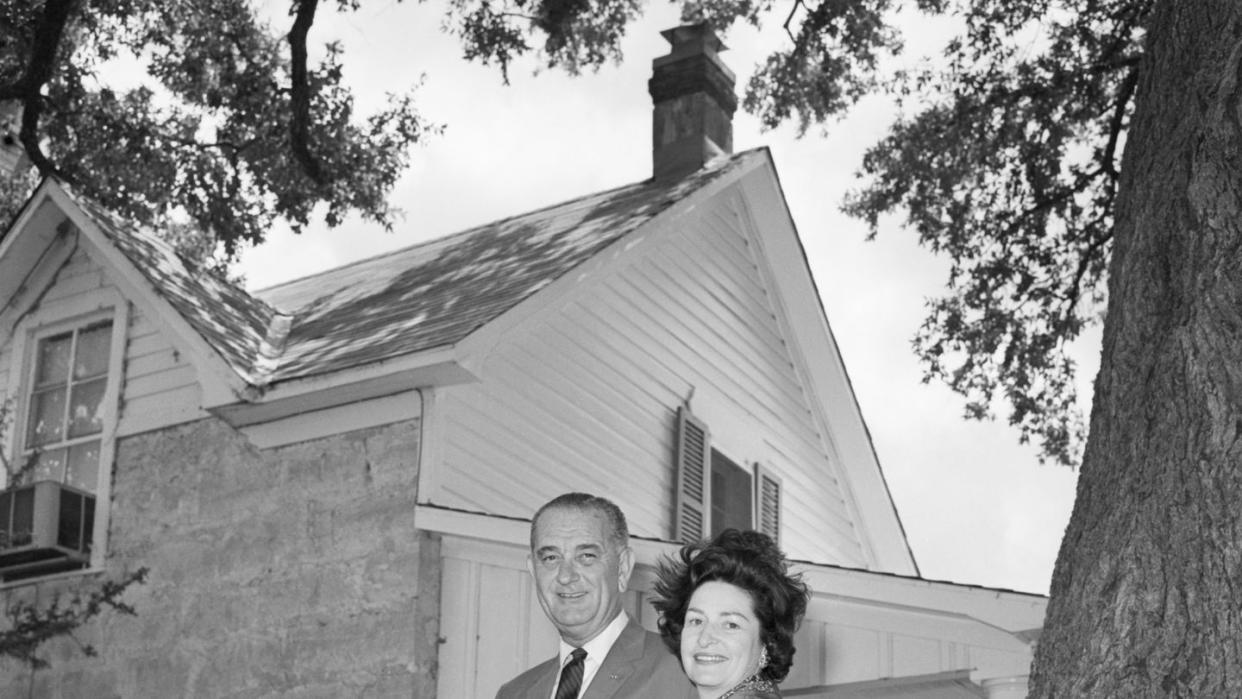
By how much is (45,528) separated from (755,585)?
7514 mm

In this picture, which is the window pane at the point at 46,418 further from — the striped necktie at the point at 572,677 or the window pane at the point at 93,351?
the striped necktie at the point at 572,677

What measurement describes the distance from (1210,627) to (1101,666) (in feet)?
0.98

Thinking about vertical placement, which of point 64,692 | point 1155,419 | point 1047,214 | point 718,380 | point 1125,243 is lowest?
point 64,692

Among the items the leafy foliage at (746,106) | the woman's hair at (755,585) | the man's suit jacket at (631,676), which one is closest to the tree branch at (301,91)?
the leafy foliage at (746,106)

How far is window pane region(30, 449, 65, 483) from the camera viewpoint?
39.1ft

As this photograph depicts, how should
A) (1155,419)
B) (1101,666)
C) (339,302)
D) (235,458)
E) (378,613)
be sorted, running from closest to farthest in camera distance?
(1101,666)
(1155,419)
(378,613)
(235,458)
(339,302)

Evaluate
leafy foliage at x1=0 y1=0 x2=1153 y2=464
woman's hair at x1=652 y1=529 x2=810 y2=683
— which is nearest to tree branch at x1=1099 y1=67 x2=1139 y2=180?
leafy foliage at x1=0 y1=0 x2=1153 y2=464

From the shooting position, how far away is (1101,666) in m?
4.88

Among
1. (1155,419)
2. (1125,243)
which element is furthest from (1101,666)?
(1125,243)

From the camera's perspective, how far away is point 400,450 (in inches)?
410

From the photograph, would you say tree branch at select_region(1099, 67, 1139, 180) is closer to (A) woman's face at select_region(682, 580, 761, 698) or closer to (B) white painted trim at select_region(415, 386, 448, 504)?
(B) white painted trim at select_region(415, 386, 448, 504)

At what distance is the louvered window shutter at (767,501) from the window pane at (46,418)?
197 inches

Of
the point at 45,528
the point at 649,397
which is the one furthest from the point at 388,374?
the point at 649,397

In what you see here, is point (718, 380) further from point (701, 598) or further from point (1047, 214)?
point (701, 598)
